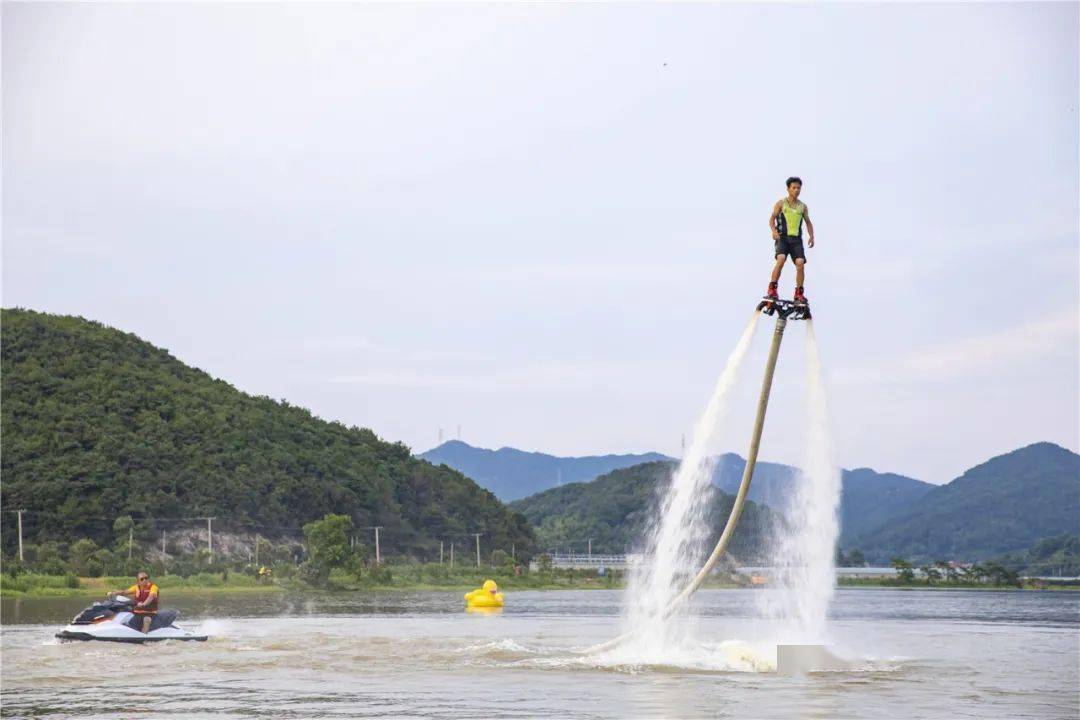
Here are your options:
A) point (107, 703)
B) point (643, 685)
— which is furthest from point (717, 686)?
point (107, 703)

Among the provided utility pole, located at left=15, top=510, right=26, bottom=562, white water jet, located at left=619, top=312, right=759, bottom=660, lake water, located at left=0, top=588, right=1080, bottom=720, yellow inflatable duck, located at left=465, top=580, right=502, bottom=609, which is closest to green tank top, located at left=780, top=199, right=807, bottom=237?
white water jet, located at left=619, top=312, right=759, bottom=660

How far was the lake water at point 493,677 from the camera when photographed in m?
29.7

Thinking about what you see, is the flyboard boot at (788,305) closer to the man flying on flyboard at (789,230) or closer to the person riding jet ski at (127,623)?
the man flying on flyboard at (789,230)

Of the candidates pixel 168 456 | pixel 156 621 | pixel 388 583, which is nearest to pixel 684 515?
pixel 156 621

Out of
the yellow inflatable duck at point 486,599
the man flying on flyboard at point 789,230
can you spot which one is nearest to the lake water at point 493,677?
the man flying on flyboard at point 789,230

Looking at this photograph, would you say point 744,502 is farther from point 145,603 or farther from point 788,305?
point 145,603

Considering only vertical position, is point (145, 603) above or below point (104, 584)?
above

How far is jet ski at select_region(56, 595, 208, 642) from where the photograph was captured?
1789 inches

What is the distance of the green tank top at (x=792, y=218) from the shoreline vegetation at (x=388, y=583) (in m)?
81.8

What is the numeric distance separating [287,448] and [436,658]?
12970cm

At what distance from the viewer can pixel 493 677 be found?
35562 millimetres

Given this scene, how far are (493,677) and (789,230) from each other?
1537cm

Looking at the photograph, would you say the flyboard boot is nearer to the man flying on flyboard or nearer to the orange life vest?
the man flying on flyboard

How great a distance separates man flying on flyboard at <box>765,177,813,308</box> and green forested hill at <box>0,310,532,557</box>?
4413 inches
